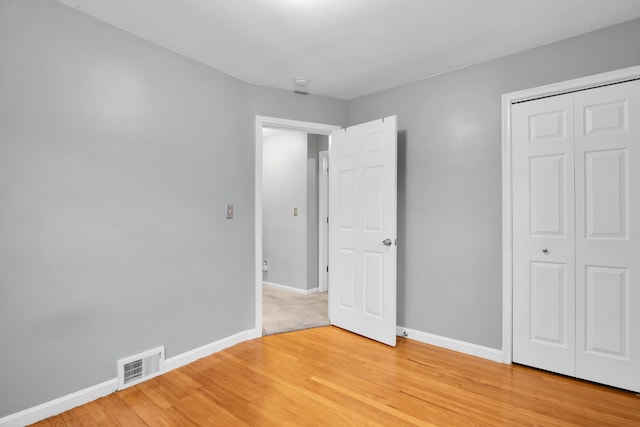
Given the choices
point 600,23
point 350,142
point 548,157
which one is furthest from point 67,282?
point 600,23

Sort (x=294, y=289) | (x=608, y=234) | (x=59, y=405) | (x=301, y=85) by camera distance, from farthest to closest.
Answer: (x=294, y=289) < (x=301, y=85) < (x=608, y=234) < (x=59, y=405)

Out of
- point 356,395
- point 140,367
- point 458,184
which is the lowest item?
point 356,395

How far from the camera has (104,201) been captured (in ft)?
7.22

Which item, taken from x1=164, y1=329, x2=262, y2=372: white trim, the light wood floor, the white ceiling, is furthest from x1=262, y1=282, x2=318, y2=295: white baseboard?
the white ceiling

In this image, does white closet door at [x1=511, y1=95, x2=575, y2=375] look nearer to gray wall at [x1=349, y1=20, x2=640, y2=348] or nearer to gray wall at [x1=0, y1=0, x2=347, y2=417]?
gray wall at [x1=349, y1=20, x2=640, y2=348]

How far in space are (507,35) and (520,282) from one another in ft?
5.94

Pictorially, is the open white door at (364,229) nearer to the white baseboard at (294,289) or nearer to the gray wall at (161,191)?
the gray wall at (161,191)

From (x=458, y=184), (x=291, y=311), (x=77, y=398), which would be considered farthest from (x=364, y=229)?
(x=77, y=398)

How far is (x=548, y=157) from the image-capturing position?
2.52 m

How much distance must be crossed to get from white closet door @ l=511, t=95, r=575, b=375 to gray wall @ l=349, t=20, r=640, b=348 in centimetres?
15

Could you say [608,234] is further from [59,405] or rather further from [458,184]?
[59,405]

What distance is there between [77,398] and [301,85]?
9.56 ft

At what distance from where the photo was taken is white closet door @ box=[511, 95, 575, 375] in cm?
Result: 244

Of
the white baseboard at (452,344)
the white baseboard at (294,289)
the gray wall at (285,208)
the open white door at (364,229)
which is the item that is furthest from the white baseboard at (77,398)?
the gray wall at (285,208)
